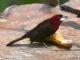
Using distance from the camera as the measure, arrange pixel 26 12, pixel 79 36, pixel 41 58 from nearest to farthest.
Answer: pixel 41 58 < pixel 79 36 < pixel 26 12

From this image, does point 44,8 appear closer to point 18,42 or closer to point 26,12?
point 26,12

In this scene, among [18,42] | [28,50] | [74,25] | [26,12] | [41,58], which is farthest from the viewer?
[26,12]

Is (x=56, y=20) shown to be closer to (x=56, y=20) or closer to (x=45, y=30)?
(x=56, y=20)

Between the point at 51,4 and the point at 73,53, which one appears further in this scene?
the point at 51,4

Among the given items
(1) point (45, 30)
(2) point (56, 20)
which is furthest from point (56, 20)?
(1) point (45, 30)

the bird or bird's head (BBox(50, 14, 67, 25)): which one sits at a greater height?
bird's head (BBox(50, 14, 67, 25))

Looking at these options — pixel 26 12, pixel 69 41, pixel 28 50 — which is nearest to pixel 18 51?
pixel 28 50

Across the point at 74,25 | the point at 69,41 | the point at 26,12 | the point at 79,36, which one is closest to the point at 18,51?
the point at 69,41

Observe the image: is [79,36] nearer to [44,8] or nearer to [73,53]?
[73,53]

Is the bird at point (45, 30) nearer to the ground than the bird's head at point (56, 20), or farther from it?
nearer to the ground
